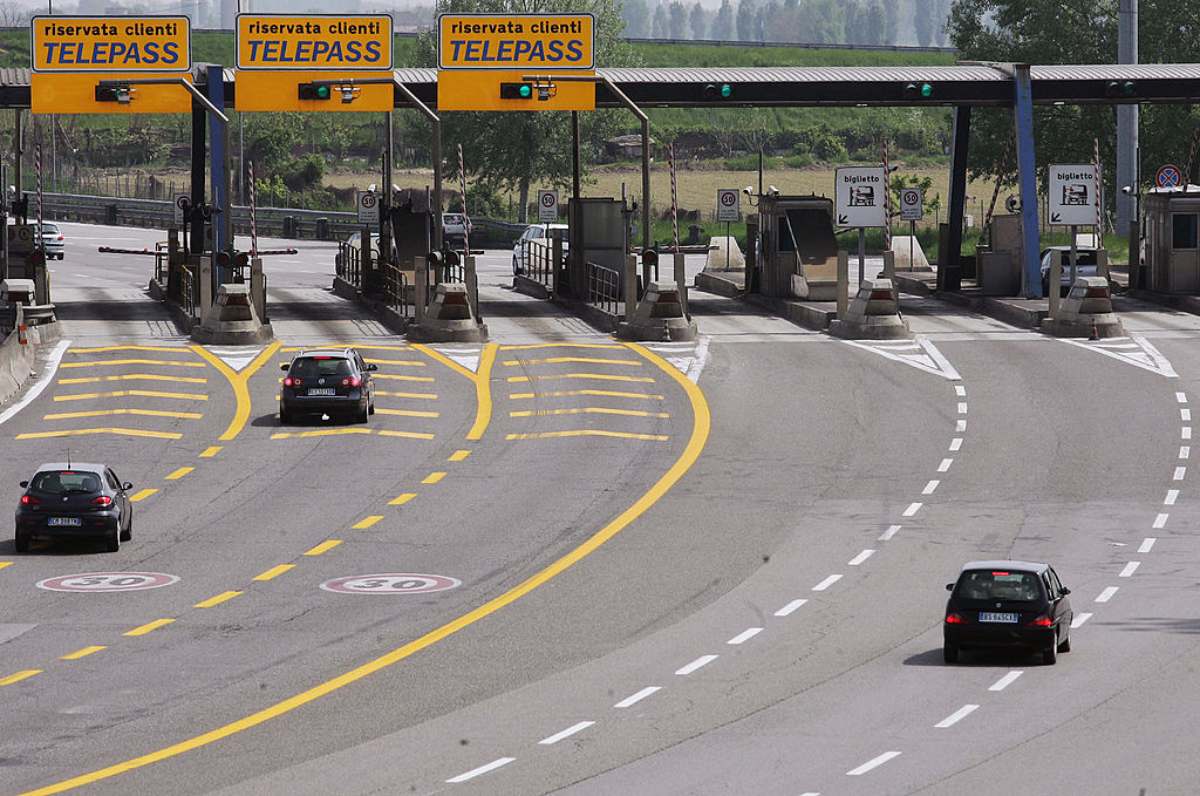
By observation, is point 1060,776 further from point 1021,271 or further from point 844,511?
point 1021,271

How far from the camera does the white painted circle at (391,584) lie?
3378 cm

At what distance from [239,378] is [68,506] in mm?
18719

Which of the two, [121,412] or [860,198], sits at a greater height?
[860,198]

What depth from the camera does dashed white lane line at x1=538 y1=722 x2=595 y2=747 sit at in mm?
24281

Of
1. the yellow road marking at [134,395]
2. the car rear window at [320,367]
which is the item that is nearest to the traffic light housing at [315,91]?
the yellow road marking at [134,395]

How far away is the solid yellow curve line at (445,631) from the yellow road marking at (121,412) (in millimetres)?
10858

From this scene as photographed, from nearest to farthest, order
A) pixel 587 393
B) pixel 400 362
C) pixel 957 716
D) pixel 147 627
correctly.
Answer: pixel 957 716, pixel 147 627, pixel 587 393, pixel 400 362

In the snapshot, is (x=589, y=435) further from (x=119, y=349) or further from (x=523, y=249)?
(x=523, y=249)

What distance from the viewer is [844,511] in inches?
1567

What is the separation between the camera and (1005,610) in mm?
27875

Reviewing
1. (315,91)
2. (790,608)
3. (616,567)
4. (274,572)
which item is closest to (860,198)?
(315,91)

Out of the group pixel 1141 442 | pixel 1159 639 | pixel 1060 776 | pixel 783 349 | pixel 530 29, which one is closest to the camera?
pixel 1060 776

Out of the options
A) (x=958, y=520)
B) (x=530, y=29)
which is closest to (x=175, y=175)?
(x=530, y=29)

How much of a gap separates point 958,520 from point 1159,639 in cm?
941
